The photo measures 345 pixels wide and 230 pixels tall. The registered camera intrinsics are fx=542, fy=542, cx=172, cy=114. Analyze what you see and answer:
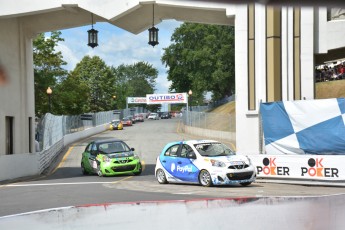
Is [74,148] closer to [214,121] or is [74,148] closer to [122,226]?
[214,121]

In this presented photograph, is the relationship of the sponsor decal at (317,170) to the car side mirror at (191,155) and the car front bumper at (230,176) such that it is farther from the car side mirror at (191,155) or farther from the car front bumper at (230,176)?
the car side mirror at (191,155)

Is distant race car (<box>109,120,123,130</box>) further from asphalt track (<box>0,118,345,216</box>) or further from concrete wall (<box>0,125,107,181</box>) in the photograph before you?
asphalt track (<box>0,118,345,216</box>)

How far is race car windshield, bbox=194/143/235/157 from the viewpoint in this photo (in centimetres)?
1672

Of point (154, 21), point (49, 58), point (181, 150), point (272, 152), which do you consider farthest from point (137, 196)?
point (49, 58)

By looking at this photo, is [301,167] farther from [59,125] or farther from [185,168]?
[59,125]

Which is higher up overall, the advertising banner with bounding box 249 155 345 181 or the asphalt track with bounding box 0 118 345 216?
the advertising banner with bounding box 249 155 345 181

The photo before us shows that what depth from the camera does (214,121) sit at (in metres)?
52.4

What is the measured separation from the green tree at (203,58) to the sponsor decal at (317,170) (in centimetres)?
5748

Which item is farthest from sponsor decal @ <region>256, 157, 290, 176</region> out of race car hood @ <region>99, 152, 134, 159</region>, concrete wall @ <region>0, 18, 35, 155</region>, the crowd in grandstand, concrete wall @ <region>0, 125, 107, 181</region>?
the crowd in grandstand

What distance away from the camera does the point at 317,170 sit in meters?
16.7

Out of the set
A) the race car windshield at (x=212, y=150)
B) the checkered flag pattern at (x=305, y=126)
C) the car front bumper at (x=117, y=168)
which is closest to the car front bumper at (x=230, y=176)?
the race car windshield at (x=212, y=150)

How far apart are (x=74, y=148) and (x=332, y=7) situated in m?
38.5

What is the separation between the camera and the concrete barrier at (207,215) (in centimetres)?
618

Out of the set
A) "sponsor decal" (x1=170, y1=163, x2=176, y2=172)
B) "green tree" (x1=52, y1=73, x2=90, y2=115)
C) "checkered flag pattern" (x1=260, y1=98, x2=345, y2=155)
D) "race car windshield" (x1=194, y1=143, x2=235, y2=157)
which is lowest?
"sponsor decal" (x1=170, y1=163, x2=176, y2=172)
